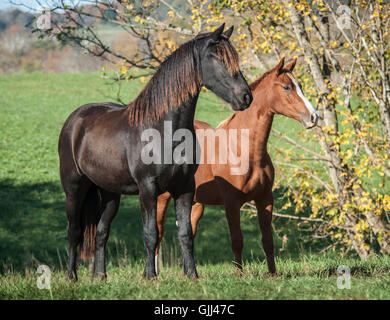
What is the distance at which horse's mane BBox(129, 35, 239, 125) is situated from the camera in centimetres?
477

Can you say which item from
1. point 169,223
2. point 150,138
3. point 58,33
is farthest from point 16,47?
point 150,138

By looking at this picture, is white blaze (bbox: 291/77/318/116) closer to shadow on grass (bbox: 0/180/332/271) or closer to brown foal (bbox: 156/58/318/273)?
brown foal (bbox: 156/58/318/273)

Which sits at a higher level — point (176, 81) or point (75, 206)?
point (176, 81)

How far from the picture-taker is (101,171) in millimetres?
5379

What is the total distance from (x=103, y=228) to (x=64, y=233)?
9829mm

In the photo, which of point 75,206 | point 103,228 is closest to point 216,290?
point 103,228

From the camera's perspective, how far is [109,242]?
1523cm

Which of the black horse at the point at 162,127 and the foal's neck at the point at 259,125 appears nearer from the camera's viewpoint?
the black horse at the point at 162,127

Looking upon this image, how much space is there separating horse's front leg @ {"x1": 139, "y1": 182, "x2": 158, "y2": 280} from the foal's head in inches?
71.6

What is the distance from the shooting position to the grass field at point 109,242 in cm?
449

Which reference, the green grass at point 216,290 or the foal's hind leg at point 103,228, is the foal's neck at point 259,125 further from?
the foal's hind leg at point 103,228

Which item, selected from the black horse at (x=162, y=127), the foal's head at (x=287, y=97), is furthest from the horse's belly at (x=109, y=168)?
the foal's head at (x=287, y=97)

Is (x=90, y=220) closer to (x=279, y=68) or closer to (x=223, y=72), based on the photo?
(x=223, y=72)

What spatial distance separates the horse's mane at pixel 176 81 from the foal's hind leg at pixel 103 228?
1353 mm
